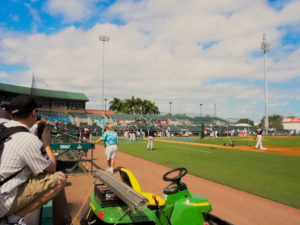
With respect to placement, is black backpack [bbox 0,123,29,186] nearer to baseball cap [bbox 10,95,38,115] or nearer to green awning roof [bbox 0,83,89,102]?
baseball cap [bbox 10,95,38,115]

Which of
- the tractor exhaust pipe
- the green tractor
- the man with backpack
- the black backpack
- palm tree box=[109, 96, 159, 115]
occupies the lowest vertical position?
the green tractor

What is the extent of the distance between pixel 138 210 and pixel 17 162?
55.4 inches

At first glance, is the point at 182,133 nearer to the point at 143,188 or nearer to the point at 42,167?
the point at 143,188

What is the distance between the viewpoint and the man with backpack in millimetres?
2011

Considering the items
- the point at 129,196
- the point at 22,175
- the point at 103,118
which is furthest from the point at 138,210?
the point at 103,118

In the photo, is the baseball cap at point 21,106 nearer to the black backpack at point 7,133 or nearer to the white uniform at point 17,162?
the black backpack at point 7,133

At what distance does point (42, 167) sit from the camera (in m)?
2.14

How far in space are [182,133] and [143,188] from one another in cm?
3968

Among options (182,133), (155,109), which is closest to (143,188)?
(182,133)

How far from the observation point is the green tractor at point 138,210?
2.84 m

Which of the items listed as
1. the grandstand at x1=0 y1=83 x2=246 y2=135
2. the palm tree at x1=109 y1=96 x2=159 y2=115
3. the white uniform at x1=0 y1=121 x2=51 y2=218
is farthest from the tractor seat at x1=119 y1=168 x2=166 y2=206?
the palm tree at x1=109 y1=96 x2=159 y2=115

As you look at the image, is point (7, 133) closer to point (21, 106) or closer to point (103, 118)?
point (21, 106)

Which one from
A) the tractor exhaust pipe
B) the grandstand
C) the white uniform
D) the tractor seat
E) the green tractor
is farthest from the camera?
the grandstand

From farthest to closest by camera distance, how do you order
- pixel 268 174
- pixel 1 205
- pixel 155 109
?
pixel 155 109 → pixel 268 174 → pixel 1 205
